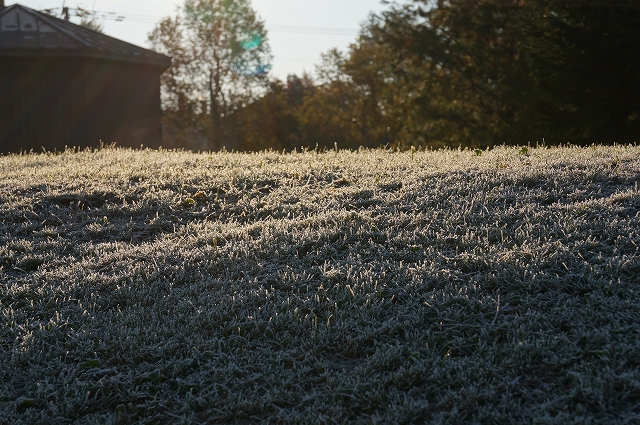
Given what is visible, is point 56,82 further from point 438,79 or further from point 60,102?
point 438,79

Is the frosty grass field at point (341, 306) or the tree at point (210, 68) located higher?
the tree at point (210, 68)

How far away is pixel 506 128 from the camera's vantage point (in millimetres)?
22453

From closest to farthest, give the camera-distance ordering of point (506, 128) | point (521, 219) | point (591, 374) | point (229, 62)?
1. point (591, 374)
2. point (521, 219)
3. point (506, 128)
4. point (229, 62)

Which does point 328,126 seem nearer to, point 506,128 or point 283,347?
point 506,128

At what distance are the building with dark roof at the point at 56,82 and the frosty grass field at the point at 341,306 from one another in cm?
1289

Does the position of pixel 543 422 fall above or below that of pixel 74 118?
below

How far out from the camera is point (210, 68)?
134ft

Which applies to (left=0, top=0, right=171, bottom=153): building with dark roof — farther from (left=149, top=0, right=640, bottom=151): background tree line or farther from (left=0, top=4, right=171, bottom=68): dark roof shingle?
(left=149, top=0, right=640, bottom=151): background tree line

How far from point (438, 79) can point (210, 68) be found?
19774mm

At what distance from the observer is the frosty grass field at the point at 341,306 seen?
11.8 feet

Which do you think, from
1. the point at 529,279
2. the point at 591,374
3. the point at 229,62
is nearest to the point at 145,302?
the point at 529,279

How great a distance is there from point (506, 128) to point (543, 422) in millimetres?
20586

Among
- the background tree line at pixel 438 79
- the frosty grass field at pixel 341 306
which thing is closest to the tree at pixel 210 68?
the background tree line at pixel 438 79

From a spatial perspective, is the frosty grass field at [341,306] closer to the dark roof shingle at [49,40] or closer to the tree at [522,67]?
the tree at [522,67]
